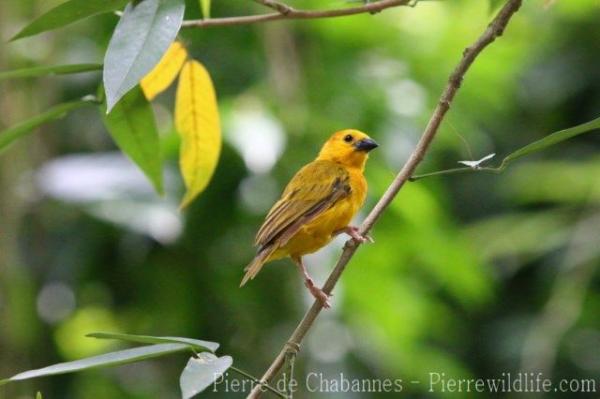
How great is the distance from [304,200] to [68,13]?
161 centimetres

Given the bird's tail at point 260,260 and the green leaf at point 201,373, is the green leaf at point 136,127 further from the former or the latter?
the green leaf at point 201,373

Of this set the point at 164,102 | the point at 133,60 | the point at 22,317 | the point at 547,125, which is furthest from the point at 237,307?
the point at 133,60

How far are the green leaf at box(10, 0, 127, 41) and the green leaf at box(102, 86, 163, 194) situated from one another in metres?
0.38

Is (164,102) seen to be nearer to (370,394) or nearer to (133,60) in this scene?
(370,394)

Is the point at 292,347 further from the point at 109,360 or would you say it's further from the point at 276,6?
the point at 276,6

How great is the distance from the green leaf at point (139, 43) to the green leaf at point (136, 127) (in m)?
0.42

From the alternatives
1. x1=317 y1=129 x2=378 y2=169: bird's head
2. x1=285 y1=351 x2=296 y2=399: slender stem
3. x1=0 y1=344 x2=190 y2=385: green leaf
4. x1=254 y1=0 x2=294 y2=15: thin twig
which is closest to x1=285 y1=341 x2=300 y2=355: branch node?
x1=285 y1=351 x2=296 y2=399: slender stem

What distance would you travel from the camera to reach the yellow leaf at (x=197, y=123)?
A: 8.80 feet

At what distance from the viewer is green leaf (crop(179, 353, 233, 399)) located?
1680 mm

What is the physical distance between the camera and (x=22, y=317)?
4914 mm

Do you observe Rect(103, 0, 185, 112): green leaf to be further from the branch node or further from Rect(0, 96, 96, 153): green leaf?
the branch node

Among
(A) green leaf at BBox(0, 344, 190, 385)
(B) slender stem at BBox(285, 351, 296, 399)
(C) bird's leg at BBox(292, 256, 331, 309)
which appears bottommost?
(B) slender stem at BBox(285, 351, 296, 399)

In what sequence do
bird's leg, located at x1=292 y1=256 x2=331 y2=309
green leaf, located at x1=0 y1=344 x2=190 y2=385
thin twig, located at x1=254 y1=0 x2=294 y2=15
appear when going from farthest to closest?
thin twig, located at x1=254 y1=0 x2=294 y2=15 < bird's leg, located at x1=292 y1=256 x2=331 y2=309 < green leaf, located at x1=0 y1=344 x2=190 y2=385

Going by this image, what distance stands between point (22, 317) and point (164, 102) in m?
1.51
